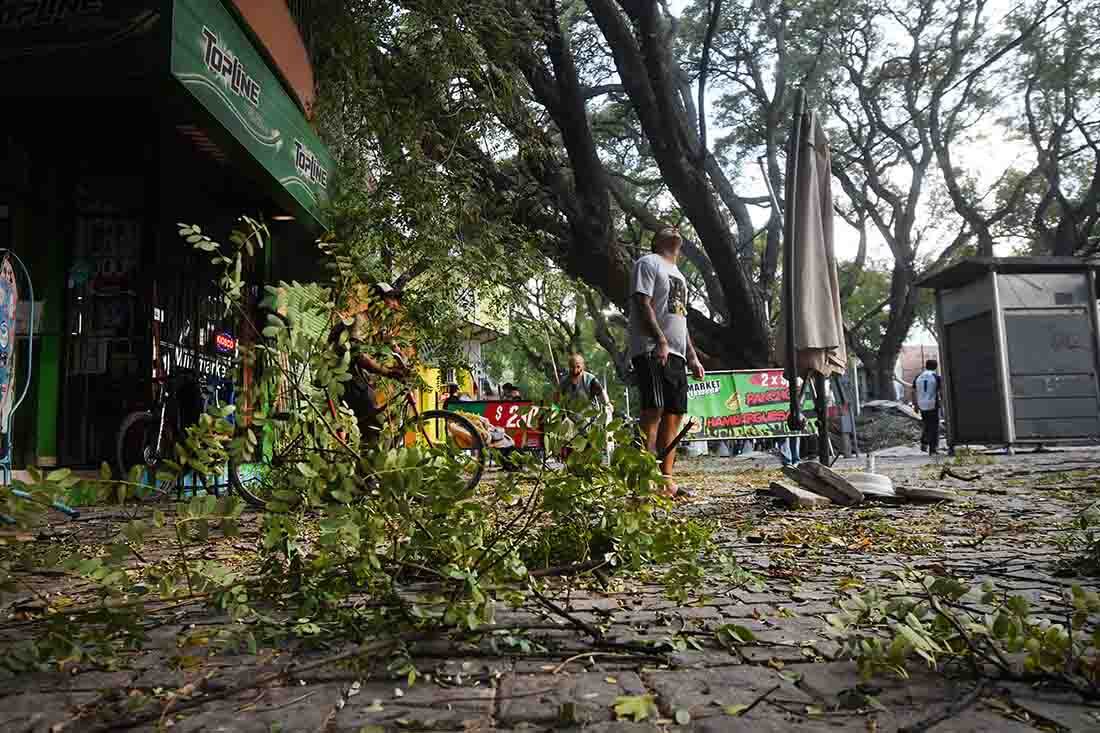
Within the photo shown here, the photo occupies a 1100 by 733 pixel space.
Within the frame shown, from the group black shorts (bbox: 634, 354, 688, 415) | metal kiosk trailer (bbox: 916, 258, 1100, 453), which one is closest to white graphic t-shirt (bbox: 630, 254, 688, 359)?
black shorts (bbox: 634, 354, 688, 415)

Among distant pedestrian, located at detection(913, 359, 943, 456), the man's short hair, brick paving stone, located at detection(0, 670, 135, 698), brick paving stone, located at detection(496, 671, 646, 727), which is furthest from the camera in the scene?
distant pedestrian, located at detection(913, 359, 943, 456)

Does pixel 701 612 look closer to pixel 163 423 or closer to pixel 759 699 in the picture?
pixel 759 699

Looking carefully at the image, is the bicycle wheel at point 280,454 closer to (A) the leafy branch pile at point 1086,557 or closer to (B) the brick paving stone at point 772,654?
(B) the brick paving stone at point 772,654

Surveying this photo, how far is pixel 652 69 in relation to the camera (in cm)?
1080

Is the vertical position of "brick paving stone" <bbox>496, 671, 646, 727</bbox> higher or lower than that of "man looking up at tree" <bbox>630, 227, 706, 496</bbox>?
lower

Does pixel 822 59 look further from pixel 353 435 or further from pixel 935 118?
pixel 353 435

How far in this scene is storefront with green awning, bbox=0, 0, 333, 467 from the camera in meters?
6.67

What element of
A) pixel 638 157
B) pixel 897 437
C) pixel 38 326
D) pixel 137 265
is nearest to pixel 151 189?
pixel 137 265

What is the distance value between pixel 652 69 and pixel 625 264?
10.4 ft

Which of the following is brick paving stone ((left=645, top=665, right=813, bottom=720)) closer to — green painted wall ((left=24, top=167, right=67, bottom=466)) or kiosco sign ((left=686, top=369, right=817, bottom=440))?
green painted wall ((left=24, top=167, right=67, bottom=466))

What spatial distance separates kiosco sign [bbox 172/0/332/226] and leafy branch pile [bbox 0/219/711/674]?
3.03 meters

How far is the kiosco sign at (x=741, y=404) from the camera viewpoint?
12.6m

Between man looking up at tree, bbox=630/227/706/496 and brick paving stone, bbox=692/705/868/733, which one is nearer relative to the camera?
brick paving stone, bbox=692/705/868/733

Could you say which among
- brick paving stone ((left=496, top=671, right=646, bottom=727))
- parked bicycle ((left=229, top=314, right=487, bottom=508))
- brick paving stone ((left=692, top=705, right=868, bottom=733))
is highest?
parked bicycle ((left=229, top=314, right=487, bottom=508))
